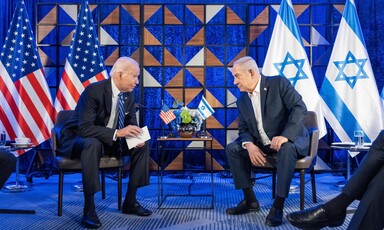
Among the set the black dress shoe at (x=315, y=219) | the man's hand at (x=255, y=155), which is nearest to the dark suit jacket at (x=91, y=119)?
the man's hand at (x=255, y=155)

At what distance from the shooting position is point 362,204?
7.00 feet

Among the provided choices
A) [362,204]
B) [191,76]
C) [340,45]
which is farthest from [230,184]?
[362,204]

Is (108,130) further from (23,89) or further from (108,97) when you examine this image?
(23,89)

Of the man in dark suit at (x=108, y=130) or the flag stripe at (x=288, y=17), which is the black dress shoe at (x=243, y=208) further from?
the flag stripe at (x=288, y=17)

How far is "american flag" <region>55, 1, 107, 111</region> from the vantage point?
18.2 feet

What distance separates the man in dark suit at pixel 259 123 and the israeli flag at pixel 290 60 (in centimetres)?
171

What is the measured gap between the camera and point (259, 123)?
12.1ft

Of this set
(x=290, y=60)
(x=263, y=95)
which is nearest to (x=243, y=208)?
(x=263, y=95)

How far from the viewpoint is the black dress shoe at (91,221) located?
3.10m

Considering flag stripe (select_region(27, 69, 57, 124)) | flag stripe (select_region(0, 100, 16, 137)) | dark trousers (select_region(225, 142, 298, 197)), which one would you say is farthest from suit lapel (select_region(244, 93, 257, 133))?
flag stripe (select_region(0, 100, 16, 137))

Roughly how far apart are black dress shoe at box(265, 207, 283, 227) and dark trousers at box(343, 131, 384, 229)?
90cm

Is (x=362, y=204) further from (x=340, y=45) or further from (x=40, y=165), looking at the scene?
(x=40, y=165)

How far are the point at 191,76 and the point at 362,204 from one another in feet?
14.2

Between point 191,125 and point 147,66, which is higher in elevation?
point 147,66
